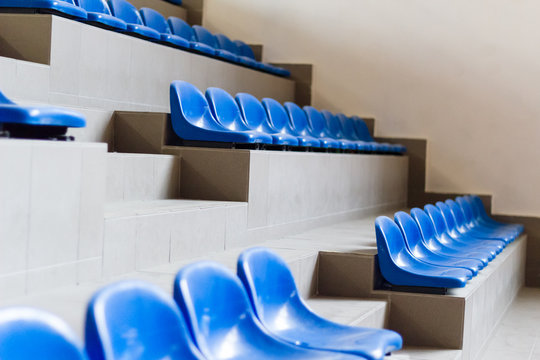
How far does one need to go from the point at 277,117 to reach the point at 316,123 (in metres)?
0.70

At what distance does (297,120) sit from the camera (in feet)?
16.3

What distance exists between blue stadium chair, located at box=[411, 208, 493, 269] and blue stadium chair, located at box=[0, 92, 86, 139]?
2.07m

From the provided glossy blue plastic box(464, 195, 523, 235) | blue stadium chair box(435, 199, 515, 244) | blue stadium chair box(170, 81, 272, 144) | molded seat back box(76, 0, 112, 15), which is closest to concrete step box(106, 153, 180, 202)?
blue stadium chair box(170, 81, 272, 144)

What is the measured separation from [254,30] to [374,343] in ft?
17.7

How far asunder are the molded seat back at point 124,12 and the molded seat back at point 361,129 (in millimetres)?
2100

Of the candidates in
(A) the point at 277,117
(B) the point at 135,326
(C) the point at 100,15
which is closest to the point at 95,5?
(C) the point at 100,15

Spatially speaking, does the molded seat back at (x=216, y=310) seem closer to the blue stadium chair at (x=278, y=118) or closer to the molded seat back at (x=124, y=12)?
the blue stadium chair at (x=278, y=118)

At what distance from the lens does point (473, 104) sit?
6445 millimetres

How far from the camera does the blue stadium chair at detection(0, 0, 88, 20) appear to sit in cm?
336

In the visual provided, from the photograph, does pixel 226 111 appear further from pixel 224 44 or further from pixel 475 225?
pixel 475 225

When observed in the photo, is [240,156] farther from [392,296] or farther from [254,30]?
[254,30]

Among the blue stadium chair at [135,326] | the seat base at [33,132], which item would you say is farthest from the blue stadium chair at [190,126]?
the blue stadium chair at [135,326]

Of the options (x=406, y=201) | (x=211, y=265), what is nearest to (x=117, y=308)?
(x=211, y=265)

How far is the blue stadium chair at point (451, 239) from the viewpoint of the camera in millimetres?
4039
